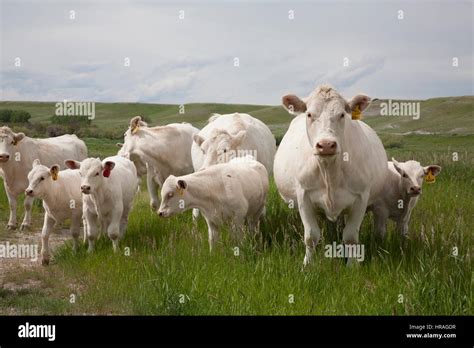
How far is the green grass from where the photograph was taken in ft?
19.3

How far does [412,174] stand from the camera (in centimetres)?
852

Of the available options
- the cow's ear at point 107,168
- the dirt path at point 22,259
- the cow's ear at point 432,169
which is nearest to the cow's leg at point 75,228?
the dirt path at point 22,259

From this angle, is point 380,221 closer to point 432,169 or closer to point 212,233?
point 432,169

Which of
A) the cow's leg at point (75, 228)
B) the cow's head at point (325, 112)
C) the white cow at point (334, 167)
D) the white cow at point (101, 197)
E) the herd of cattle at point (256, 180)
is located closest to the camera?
the cow's head at point (325, 112)

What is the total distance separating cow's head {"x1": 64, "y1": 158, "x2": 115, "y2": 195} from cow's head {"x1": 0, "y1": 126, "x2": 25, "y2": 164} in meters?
4.09

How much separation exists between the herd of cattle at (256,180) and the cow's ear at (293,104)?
0.01 m

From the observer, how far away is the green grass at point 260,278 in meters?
5.88

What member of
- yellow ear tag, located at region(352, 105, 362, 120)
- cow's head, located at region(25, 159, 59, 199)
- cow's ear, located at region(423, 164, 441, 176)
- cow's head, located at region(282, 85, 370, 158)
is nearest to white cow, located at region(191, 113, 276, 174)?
cow's head, located at region(25, 159, 59, 199)

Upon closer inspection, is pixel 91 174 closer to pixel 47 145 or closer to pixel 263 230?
pixel 263 230

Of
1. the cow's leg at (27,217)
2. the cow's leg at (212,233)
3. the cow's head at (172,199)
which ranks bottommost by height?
the cow's leg at (27,217)

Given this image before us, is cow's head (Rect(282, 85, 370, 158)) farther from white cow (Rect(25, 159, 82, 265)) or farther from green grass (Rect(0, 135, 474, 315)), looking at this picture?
white cow (Rect(25, 159, 82, 265))

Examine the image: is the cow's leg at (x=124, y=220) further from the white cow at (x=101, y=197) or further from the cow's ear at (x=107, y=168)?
the cow's ear at (x=107, y=168)

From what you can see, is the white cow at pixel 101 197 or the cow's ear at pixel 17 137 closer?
the white cow at pixel 101 197
